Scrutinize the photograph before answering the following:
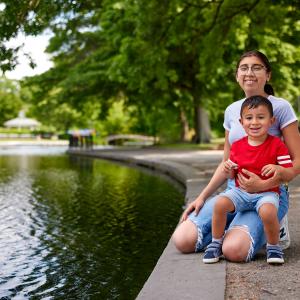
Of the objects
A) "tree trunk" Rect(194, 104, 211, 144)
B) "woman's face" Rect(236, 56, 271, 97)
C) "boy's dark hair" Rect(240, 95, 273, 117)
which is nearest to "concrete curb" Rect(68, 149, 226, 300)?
"boy's dark hair" Rect(240, 95, 273, 117)

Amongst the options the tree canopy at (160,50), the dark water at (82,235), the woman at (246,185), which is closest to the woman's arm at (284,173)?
the woman at (246,185)

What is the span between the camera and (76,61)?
33.3m

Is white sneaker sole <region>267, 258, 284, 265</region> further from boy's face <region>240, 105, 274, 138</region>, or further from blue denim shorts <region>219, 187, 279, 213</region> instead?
boy's face <region>240, 105, 274, 138</region>

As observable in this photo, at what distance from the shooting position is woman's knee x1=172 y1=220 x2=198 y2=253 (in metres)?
4.75

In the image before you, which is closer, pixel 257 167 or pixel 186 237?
pixel 257 167

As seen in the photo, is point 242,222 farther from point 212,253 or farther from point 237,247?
point 212,253

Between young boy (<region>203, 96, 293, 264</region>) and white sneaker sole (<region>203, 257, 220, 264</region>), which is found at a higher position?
young boy (<region>203, 96, 293, 264</region>)

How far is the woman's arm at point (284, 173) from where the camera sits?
437 cm

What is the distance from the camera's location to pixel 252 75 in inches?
182

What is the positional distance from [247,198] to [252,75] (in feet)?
3.36

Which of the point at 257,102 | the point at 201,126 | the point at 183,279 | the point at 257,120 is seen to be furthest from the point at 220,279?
the point at 201,126

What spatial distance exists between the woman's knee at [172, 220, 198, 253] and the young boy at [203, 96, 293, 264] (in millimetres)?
256

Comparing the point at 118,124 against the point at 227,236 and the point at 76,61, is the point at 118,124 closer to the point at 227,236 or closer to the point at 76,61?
the point at 76,61

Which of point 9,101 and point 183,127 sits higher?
point 9,101
